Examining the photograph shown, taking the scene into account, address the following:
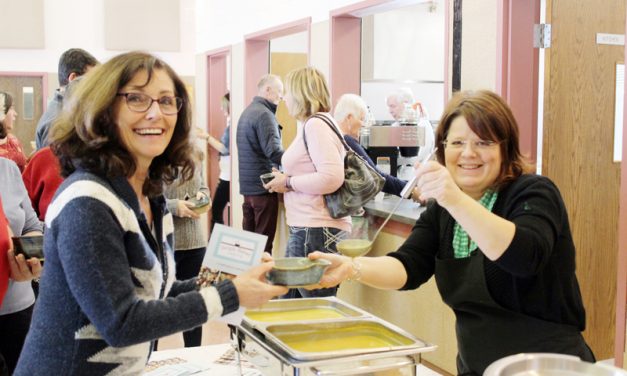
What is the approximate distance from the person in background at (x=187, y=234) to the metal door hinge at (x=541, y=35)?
166 centimetres

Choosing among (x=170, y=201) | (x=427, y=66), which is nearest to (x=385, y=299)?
(x=170, y=201)

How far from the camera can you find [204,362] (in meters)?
1.93

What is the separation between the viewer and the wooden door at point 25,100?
7.27m

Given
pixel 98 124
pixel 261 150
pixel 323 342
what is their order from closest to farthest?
pixel 98 124 → pixel 323 342 → pixel 261 150

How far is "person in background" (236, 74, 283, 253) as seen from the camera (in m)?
4.49

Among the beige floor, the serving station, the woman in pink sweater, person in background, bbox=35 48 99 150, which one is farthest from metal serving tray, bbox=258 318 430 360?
the beige floor

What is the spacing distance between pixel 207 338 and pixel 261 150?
126 centimetres

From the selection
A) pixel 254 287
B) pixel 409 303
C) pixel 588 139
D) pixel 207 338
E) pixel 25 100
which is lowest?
pixel 207 338

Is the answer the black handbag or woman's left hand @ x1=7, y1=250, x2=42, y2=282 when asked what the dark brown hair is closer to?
woman's left hand @ x1=7, y1=250, x2=42, y2=282

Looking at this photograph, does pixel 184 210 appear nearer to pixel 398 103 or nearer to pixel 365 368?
pixel 398 103

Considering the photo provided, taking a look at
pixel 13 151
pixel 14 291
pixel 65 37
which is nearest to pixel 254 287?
pixel 14 291

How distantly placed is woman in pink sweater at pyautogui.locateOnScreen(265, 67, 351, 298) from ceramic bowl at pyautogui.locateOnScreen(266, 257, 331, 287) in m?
1.63

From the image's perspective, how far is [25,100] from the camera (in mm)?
7309

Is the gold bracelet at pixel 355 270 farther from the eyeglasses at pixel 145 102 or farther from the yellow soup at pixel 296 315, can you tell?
the eyeglasses at pixel 145 102
